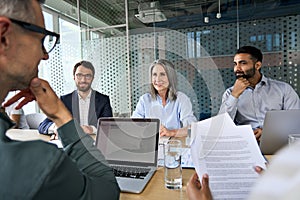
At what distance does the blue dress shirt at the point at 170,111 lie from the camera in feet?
6.52

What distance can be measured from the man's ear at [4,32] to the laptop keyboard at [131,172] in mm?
669

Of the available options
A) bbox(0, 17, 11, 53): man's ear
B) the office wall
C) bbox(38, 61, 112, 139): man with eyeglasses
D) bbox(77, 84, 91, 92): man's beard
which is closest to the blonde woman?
bbox(38, 61, 112, 139): man with eyeglasses

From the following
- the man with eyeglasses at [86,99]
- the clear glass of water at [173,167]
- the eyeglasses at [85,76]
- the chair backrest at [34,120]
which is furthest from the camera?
the chair backrest at [34,120]

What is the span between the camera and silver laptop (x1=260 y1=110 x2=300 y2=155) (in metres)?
1.15

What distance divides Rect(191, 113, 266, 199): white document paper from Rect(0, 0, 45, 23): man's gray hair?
70 centimetres

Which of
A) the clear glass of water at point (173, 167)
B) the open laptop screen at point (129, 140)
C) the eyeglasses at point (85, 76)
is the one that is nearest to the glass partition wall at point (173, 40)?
the eyeglasses at point (85, 76)

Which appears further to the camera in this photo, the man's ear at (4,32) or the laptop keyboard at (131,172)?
the laptop keyboard at (131,172)

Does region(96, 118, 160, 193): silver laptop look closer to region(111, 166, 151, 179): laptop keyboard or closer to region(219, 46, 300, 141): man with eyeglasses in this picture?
region(111, 166, 151, 179): laptop keyboard

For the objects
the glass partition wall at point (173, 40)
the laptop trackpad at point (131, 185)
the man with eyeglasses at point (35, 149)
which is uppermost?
the glass partition wall at point (173, 40)

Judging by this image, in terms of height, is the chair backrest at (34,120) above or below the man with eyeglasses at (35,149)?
below

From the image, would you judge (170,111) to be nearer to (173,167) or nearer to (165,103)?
(165,103)

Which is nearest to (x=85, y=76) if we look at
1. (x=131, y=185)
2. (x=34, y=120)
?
(x=34, y=120)

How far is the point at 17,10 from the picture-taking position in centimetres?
56

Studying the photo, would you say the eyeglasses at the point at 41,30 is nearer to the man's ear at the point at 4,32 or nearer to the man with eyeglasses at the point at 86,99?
the man's ear at the point at 4,32
